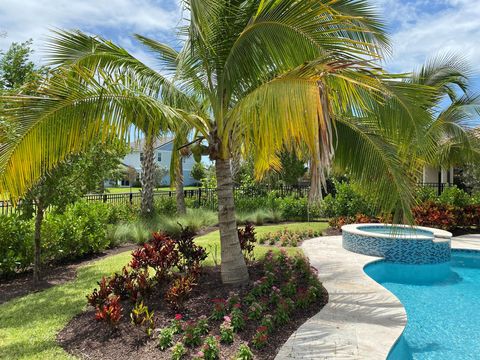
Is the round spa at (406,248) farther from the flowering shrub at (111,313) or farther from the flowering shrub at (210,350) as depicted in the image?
the flowering shrub at (111,313)

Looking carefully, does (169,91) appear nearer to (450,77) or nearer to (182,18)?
(182,18)

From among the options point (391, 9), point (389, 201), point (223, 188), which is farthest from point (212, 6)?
point (389, 201)

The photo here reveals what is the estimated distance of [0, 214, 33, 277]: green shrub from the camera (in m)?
7.33

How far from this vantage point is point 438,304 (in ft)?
23.5

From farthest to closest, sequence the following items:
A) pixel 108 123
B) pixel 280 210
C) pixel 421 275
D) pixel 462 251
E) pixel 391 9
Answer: pixel 280 210
pixel 462 251
pixel 421 275
pixel 391 9
pixel 108 123

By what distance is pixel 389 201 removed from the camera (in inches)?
223

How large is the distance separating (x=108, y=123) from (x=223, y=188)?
2.22 meters

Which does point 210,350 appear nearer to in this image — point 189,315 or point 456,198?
point 189,315

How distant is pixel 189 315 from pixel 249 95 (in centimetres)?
319

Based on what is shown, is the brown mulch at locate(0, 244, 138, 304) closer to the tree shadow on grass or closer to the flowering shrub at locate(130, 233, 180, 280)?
the tree shadow on grass

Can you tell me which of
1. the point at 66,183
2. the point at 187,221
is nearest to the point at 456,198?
the point at 187,221

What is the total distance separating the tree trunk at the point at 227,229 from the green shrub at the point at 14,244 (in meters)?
4.67

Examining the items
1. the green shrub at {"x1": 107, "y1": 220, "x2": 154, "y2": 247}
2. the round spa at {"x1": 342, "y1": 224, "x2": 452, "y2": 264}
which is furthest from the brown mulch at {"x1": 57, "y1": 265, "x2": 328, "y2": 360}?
the green shrub at {"x1": 107, "y1": 220, "x2": 154, "y2": 247}

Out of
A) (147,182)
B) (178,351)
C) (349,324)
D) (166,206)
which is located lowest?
(349,324)
